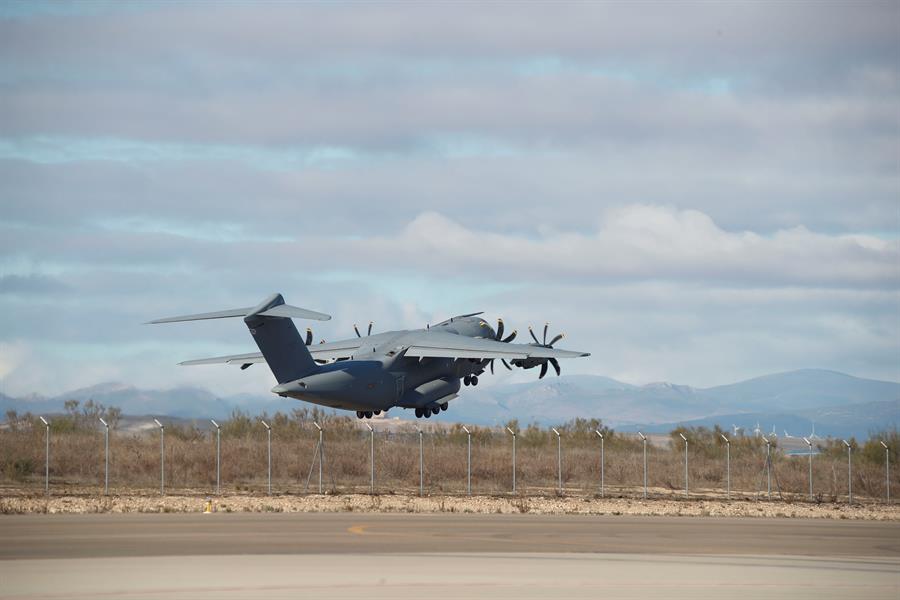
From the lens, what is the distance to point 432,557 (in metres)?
30.6

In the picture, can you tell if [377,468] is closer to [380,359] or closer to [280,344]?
[380,359]

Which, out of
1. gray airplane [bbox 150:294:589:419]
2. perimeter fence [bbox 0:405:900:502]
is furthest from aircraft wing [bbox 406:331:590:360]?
perimeter fence [bbox 0:405:900:502]

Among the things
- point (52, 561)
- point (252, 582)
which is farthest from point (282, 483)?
point (252, 582)

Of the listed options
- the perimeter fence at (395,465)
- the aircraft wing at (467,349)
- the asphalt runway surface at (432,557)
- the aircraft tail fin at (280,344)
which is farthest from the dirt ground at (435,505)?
the aircraft wing at (467,349)

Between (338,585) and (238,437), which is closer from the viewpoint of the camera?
(338,585)

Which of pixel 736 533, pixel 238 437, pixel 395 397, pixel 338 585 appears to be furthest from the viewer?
pixel 238 437

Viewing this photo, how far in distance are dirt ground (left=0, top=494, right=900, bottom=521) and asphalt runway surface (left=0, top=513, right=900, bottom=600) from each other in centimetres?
317

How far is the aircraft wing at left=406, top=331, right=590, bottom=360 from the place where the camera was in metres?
57.0

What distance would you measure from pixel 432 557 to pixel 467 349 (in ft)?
91.1

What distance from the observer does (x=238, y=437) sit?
3061 inches

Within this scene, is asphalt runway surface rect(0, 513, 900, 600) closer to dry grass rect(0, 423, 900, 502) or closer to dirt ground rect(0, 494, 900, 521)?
dirt ground rect(0, 494, 900, 521)

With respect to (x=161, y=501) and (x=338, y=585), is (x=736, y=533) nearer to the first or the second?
(x=338, y=585)

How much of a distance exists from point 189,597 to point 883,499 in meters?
49.3

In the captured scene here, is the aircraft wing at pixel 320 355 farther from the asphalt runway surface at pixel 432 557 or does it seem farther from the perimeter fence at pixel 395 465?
the asphalt runway surface at pixel 432 557
